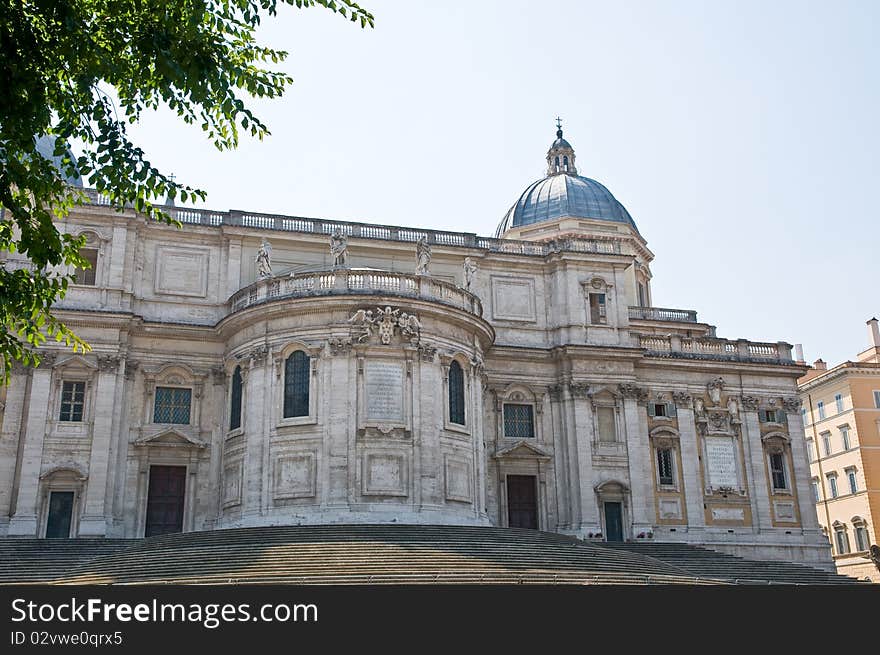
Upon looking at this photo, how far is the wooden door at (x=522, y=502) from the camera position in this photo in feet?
122

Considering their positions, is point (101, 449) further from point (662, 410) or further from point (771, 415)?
point (771, 415)

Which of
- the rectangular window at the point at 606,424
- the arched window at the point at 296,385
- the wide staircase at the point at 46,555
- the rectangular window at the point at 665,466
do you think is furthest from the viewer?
the rectangular window at the point at 665,466

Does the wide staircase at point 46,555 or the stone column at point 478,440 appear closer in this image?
the wide staircase at point 46,555

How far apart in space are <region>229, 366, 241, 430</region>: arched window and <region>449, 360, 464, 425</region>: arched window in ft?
25.6

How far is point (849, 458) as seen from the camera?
5169cm

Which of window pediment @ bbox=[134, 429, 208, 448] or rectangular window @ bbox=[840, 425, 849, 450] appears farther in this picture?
rectangular window @ bbox=[840, 425, 849, 450]

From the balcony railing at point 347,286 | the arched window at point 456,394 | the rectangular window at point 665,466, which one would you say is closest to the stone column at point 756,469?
the rectangular window at point 665,466

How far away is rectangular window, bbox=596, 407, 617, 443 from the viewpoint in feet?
127

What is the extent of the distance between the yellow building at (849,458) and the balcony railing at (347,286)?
1057 inches

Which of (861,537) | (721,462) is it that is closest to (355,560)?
(721,462)

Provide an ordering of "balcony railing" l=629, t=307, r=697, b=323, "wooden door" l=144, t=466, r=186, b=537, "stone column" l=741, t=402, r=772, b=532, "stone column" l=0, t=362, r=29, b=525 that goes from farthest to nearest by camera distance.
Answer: "balcony railing" l=629, t=307, r=697, b=323, "stone column" l=741, t=402, r=772, b=532, "wooden door" l=144, t=466, r=186, b=537, "stone column" l=0, t=362, r=29, b=525

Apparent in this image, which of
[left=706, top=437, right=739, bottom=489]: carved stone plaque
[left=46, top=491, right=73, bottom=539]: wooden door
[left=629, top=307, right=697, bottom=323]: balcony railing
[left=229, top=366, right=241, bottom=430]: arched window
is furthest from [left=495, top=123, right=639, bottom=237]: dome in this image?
[left=46, top=491, right=73, bottom=539]: wooden door

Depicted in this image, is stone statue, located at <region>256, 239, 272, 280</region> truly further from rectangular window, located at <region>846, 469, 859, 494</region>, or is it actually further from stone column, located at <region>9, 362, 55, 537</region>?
rectangular window, located at <region>846, 469, 859, 494</region>

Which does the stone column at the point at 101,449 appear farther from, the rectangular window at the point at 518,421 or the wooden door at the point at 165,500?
the rectangular window at the point at 518,421
